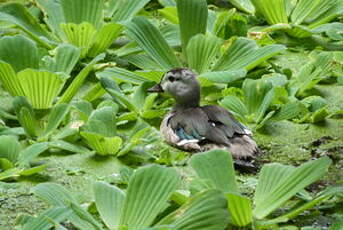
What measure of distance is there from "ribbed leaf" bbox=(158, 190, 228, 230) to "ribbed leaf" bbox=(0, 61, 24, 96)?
137cm

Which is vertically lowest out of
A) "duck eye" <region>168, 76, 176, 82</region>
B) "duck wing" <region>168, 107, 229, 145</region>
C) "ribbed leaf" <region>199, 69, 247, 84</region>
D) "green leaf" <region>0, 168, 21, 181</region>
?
"duck wing" <region>168, 107, 229, 145</region>

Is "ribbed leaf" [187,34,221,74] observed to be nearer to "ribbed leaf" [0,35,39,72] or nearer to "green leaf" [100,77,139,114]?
"green leaf" [100,77,139,114]

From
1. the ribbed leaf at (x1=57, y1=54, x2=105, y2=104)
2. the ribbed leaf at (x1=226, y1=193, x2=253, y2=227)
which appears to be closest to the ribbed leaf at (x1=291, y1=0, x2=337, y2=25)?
the ribbed leaf at (x1=57, y1=54, x2=105, y2=104)

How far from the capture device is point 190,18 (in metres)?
4.73

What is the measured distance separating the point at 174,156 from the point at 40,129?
0.53 metres

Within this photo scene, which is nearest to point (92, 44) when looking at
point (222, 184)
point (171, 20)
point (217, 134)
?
point (171, 20)

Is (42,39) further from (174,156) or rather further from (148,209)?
(148,209)

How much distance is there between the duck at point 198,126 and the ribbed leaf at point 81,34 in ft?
1.76

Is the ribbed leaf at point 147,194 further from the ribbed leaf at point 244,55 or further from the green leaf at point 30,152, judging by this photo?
the ribbed leaf at point 244,55

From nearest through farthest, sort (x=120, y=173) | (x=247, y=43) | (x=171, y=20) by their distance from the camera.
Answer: (x=120, y=173) < (x=247, y=43) < (x=171, y=20)

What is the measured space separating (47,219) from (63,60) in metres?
1.52

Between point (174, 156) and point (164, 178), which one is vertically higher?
point (164, 178)

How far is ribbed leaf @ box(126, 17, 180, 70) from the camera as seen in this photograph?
15.0ft

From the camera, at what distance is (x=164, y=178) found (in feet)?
10.4
